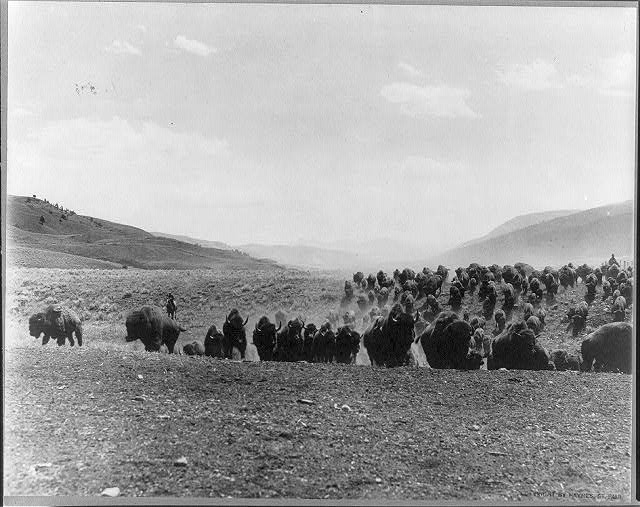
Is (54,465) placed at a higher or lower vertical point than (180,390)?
lower

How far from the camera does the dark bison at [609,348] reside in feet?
16.9

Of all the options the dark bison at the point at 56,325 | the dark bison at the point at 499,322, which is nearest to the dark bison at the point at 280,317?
the dark bison at the point at 56,325

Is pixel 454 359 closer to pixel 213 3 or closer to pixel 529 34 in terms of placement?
pixel 529 34

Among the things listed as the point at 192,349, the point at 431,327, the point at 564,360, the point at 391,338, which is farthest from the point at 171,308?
the point at 564,360

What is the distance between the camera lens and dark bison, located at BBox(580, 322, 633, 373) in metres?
5.16

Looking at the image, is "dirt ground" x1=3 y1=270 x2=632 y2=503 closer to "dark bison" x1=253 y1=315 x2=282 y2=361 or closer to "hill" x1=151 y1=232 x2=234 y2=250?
"dark bison" x1=253 y1=315 x2=282 y2=361

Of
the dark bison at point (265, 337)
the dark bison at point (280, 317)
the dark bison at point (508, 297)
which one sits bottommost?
the dark bison at point (265, 337)

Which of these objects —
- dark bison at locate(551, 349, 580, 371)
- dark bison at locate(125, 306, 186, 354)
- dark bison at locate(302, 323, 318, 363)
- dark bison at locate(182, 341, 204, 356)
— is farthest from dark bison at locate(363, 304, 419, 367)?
dark bison at locate(125, 306, 186, 354)

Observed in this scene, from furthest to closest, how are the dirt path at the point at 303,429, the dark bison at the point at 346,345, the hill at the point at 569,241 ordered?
the dark bison at the point at 346,345 → the hill at the point at 569,241 → the dirt path at the point at 303,429

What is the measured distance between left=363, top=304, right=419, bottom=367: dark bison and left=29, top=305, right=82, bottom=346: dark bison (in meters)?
2.14

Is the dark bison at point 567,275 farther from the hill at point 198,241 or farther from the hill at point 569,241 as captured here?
the hill at point 198,241

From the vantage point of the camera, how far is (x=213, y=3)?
5.17m

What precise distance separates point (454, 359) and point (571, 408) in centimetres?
90

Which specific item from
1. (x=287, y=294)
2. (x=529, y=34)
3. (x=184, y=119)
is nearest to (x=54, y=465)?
(x=287, y=294)
